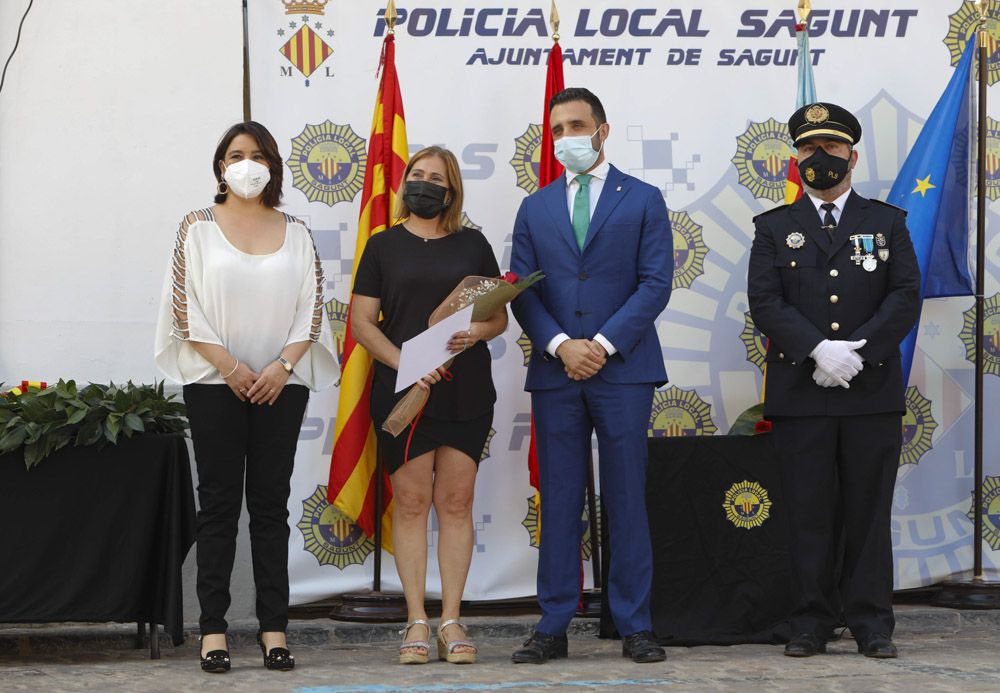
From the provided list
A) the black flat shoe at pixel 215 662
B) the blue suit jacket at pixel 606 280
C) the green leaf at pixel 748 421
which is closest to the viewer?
the black flat shoe at pixel 215 662

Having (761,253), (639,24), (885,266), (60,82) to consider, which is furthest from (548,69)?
(60,82)

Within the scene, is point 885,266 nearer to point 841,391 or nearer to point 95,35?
point 841,391

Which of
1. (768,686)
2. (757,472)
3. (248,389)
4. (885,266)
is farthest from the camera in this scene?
(757,472)

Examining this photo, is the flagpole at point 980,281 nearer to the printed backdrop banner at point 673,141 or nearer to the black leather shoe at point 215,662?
the printed backdrop banner at point 673,141

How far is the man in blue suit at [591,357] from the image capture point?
4.07 metres

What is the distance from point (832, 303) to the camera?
421 centimetres

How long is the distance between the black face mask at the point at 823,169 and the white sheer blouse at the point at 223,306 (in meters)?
1.71

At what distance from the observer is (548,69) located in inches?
193

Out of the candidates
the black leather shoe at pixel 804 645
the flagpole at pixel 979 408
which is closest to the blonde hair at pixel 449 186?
the black leather shoe at pixel 804 645

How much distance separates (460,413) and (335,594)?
1195mm

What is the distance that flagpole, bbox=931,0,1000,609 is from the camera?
497 cm

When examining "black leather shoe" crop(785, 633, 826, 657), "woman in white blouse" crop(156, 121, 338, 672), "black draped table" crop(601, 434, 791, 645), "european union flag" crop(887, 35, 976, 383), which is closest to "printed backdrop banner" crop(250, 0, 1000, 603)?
"european union flag" crop(887, 35, 976, 383)

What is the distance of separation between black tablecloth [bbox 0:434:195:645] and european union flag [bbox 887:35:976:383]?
9.12 feet

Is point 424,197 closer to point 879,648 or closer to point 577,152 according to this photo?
point 577,152
